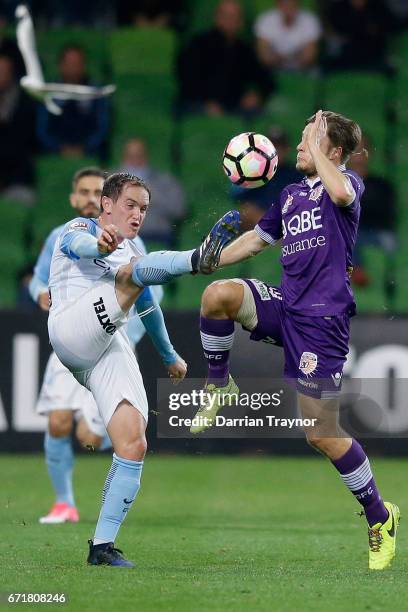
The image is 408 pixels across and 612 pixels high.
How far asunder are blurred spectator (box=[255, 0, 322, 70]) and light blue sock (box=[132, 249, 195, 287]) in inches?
379

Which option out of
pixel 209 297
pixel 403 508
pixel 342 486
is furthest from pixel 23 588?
pixel 342 486

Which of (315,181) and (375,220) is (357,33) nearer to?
(375,220)

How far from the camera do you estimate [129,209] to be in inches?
280

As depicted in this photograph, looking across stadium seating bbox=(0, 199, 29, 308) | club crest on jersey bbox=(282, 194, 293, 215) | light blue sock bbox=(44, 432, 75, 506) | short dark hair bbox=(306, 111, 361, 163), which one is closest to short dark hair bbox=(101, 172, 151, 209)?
club crest on jersey bbox=(282, 194, 293, 215)

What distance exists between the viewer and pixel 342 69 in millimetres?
16266

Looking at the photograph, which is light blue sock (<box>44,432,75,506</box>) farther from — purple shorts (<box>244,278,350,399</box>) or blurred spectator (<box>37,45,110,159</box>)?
blurred spectator (<box>37,45,110,159</box>)

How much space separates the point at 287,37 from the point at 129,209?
9.55 m

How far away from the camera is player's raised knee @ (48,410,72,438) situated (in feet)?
32.3

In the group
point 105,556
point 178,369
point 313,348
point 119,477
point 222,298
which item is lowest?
point 105,556

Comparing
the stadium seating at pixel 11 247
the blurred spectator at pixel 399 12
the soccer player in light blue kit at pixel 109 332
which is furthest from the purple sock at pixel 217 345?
the blurred spectator at pixel 399 12

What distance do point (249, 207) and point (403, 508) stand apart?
285cm

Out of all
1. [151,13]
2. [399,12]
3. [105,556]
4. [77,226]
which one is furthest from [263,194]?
[399,12]

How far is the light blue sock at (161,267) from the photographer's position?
22.1ft

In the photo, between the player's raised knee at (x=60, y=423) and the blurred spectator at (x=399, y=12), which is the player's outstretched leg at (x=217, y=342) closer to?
the player's raised knee at (x=60, y=423)
